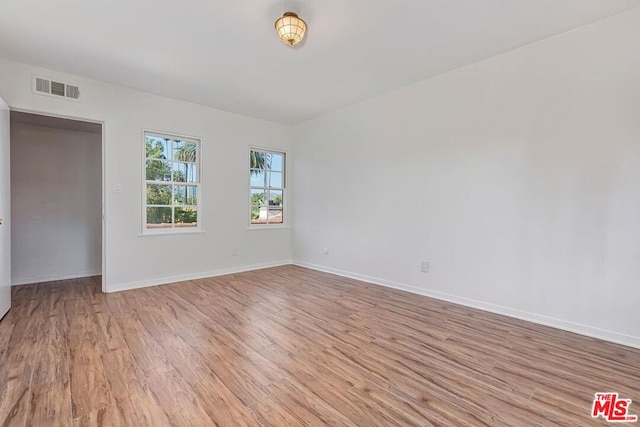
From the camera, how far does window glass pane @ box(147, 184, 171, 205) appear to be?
14.2 feet

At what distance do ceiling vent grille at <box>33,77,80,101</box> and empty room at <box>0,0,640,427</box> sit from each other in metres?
0.02

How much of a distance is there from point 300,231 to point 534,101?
4.02m

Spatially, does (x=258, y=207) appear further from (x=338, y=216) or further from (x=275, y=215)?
(x=338, y=216)

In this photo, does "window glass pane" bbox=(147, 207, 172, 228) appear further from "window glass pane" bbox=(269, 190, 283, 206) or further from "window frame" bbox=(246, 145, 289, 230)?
"window glass pane" bbox=(269, 190, 283, 206)

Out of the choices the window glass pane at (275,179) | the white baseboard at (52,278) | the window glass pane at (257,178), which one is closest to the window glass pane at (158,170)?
the window glass pane at (257,178)

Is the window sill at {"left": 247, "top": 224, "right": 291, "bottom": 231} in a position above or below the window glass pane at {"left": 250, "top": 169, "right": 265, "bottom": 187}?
below

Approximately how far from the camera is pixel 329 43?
113 inches

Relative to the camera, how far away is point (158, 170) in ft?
14.5

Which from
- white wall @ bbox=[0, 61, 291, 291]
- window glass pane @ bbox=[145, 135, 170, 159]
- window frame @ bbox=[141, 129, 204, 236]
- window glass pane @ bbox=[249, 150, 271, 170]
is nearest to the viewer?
white wall @ bbox=[0, 61, 291, 291]

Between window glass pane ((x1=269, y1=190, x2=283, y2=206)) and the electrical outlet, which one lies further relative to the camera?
window glass pane ((x1=269, y1=190, x2=283, y2=206))

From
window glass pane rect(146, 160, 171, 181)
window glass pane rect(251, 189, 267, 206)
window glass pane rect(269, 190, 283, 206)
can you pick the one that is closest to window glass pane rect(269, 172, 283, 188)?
window glass pane rect(269, 190, 283, 206)

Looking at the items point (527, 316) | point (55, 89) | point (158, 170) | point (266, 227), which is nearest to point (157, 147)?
point (158, 170)

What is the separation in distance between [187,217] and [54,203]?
210cm

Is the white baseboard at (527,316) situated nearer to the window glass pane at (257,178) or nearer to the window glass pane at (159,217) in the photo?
the window glass pane at (257,178)
